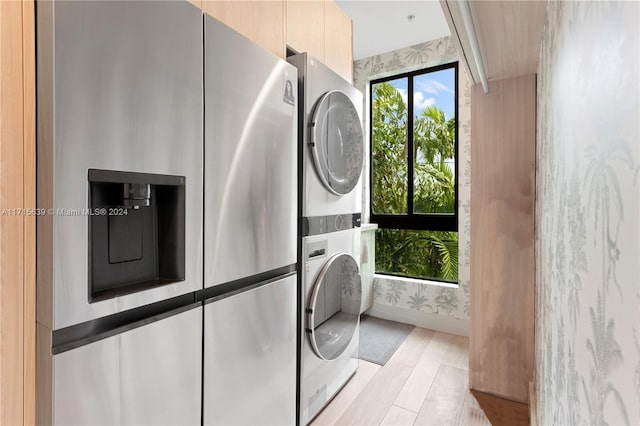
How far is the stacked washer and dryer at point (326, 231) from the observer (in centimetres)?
159

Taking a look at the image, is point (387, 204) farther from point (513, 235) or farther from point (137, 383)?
point (137, 383)

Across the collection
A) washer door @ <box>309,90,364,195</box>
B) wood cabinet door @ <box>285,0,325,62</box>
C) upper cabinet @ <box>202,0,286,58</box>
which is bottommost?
washer door @ <box>309,90,364,195</box>

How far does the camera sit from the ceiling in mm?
2416

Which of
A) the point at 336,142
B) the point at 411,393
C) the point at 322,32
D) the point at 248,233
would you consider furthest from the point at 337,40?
the point at 411,393

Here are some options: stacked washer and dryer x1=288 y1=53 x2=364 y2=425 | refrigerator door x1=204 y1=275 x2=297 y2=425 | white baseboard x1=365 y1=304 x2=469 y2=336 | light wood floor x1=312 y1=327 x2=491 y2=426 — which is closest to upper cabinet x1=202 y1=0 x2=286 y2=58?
stacked washer and dryer x1=288 y1=53 x2=364 y2=425

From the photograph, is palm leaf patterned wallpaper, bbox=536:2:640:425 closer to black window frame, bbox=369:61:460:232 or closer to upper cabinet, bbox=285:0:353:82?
upper cabinet, bbox=285:0:353:82

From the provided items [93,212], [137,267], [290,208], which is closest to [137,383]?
[137,267]

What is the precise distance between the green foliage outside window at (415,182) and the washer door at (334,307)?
55.8 inches

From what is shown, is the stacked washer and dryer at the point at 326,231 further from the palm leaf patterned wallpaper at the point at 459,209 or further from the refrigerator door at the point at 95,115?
the palm leaf patterned wallpaper at the point at 459,209

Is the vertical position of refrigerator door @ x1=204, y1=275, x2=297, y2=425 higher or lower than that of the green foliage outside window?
lower

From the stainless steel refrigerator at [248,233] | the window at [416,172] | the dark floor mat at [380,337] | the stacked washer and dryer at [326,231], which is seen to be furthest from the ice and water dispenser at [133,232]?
the window at [416,172]

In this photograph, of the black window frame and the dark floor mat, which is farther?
the black window frame

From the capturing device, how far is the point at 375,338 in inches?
108

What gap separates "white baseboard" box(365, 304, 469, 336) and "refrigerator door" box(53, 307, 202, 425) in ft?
7.80
